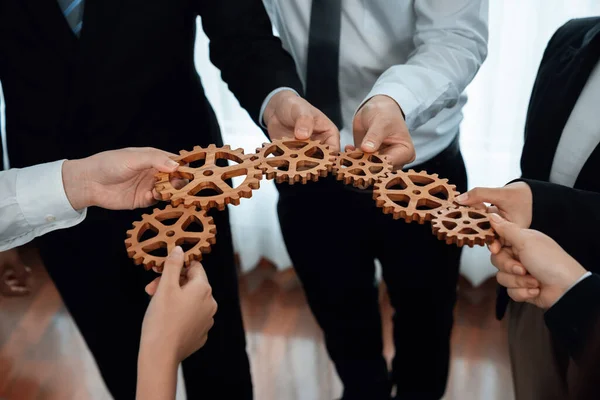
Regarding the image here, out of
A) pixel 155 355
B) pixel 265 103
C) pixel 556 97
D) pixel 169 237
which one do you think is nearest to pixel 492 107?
pixel 556 97

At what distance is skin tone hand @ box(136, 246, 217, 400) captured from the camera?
28.3 inches

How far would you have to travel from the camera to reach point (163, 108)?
1.13 m

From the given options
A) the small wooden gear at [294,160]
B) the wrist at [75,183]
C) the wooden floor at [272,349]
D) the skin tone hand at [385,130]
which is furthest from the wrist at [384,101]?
the wooden floor at [272,349]

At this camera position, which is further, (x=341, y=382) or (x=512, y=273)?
(x=341, y=382)

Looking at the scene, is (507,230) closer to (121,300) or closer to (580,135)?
(580,135)

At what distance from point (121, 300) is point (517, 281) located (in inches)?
28.4

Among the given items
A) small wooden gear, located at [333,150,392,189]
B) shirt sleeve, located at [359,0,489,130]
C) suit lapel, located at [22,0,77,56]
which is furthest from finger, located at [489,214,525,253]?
suit lapel, located at [22,0,77,56]

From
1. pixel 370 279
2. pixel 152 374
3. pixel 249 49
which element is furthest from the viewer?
pixel 370 279

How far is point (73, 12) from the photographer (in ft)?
3.29

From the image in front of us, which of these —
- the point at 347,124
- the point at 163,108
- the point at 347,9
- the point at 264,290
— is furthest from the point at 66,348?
the point at 347,9

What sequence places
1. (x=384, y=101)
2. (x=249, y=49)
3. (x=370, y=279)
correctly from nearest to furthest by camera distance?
(x=384, y=101)
(x=249, y=49)
(x=370, y=279)

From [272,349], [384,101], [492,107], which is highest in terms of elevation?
[384,101]

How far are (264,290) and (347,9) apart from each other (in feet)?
2.90

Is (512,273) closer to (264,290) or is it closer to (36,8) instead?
(36,8)
